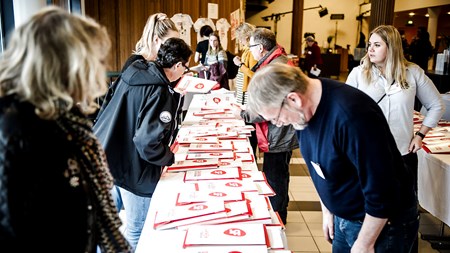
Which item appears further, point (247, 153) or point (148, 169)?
point (247, 153)

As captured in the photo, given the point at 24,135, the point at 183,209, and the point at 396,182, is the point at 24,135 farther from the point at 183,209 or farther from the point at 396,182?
the point at 396,182

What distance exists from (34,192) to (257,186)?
4.06 feet

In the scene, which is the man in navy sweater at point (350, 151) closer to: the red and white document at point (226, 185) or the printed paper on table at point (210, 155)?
the red and white document at point (226, 185)

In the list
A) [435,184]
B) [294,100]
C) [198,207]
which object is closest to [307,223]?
[435,184]

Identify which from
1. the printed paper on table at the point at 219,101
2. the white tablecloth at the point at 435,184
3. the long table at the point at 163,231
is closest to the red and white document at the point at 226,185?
the long table at the point at 163,231

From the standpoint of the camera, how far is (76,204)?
2.78 ft

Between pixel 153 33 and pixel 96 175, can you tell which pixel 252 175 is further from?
pixel 96 175

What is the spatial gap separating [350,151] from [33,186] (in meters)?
0.90

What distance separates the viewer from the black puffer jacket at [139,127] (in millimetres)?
1810

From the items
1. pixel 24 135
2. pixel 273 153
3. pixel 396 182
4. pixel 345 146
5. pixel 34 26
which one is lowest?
pixel 273 153

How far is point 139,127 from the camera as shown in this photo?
184 cm

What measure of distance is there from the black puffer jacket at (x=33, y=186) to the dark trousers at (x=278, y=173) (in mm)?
2287

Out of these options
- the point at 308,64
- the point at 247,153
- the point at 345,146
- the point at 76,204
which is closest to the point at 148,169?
the point at 247,153

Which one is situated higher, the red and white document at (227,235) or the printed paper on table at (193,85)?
the printed paper on table at (193,85)
